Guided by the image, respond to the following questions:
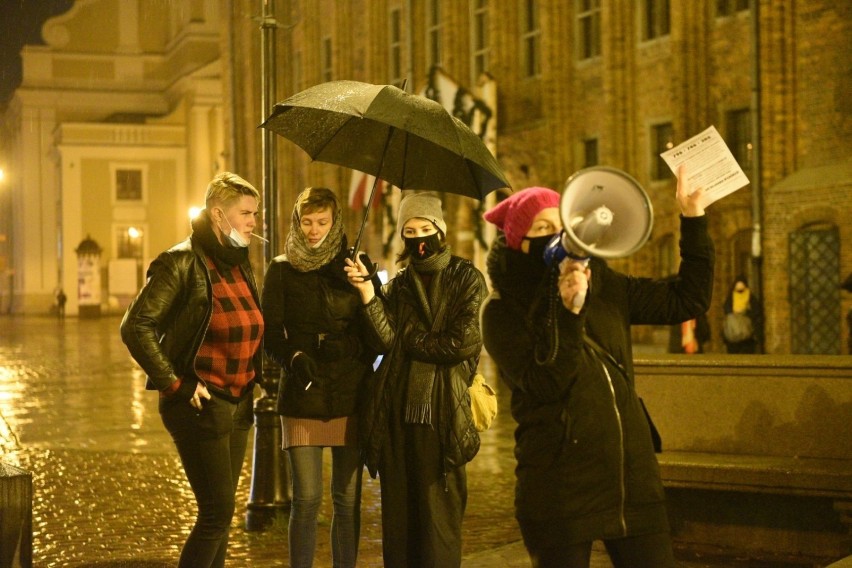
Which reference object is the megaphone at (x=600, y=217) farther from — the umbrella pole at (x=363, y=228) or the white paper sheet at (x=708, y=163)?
the umbrella pole at (x=363, y=228)

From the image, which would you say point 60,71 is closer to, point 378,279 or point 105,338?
point 105,338

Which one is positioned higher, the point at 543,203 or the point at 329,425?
the point at 543,203

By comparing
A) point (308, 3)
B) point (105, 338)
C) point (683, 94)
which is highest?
point (308, 3)

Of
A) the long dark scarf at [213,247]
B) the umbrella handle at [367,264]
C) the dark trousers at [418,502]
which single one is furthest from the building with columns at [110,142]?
the dark trousers at [418,502]

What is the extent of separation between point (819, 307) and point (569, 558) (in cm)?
1885

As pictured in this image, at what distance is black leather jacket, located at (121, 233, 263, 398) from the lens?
5633 millimetres

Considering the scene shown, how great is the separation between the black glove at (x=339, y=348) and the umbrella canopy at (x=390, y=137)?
31.2 inches

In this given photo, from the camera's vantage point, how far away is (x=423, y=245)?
19.5 ft

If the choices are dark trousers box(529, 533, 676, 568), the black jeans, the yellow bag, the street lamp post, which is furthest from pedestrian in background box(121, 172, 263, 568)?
the street lamp post

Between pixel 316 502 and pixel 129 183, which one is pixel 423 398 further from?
pixel 129 183

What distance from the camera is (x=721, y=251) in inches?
971

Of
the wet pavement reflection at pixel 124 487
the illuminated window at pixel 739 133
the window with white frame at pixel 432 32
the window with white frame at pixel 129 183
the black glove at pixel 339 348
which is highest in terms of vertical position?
the window with white frame at pixel 432 32

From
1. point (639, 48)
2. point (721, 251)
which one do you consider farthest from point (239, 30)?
point (721, 251)

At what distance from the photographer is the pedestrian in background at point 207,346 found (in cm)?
567
